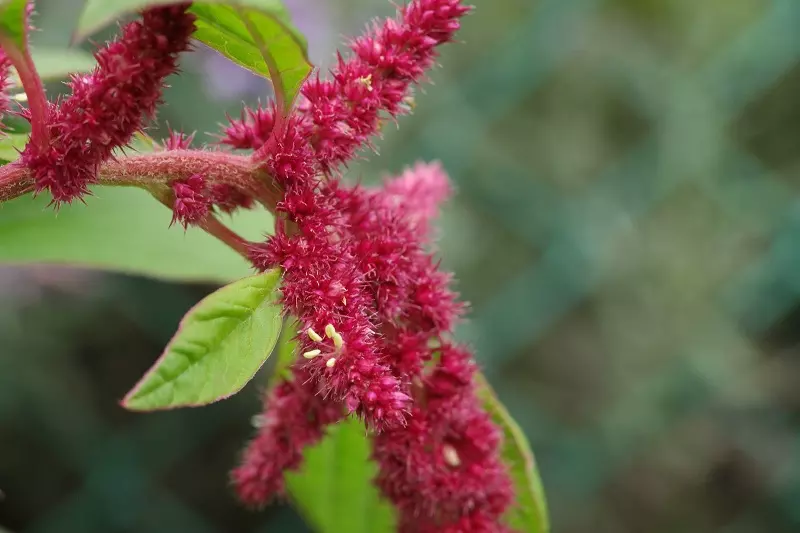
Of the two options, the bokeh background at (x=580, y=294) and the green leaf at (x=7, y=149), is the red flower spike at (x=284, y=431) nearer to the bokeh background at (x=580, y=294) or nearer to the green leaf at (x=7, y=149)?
the green leaf at (x=7, y=149)

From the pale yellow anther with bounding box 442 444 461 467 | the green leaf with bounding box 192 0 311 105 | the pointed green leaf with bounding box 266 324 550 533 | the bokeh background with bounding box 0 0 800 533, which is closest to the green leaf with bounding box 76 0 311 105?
the green leaf with bounding box 192 0 311 105

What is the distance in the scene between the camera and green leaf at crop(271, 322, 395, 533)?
83 centimetres

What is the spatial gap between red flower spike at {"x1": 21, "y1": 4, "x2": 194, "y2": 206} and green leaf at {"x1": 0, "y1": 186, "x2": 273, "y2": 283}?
0.78 feet

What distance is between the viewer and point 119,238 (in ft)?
2.33

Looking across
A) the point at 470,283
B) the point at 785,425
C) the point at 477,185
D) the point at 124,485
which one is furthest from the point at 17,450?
the point at 785,425

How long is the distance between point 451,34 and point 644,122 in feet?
7.40

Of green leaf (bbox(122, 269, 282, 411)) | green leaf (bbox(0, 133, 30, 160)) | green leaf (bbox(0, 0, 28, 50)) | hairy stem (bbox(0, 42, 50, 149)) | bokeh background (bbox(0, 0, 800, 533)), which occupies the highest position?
green leaf (bbox(0, 0, 28, 50))

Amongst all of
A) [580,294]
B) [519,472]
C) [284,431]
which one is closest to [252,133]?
[284,431]

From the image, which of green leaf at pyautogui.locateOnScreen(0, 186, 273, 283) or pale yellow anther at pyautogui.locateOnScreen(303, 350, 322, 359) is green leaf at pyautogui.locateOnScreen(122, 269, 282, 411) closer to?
pale yellow anther at pyautogui.locateOnScreen(303, 350, 322, 359)

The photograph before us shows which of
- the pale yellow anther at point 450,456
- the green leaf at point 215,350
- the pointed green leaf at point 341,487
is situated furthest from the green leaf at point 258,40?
the pointed green leaf at point 341,487

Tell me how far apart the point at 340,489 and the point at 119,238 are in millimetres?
341

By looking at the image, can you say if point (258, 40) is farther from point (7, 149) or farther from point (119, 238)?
point (119, 238)

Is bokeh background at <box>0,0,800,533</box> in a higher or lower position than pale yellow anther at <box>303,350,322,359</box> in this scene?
lower

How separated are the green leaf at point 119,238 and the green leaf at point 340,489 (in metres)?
0.22
